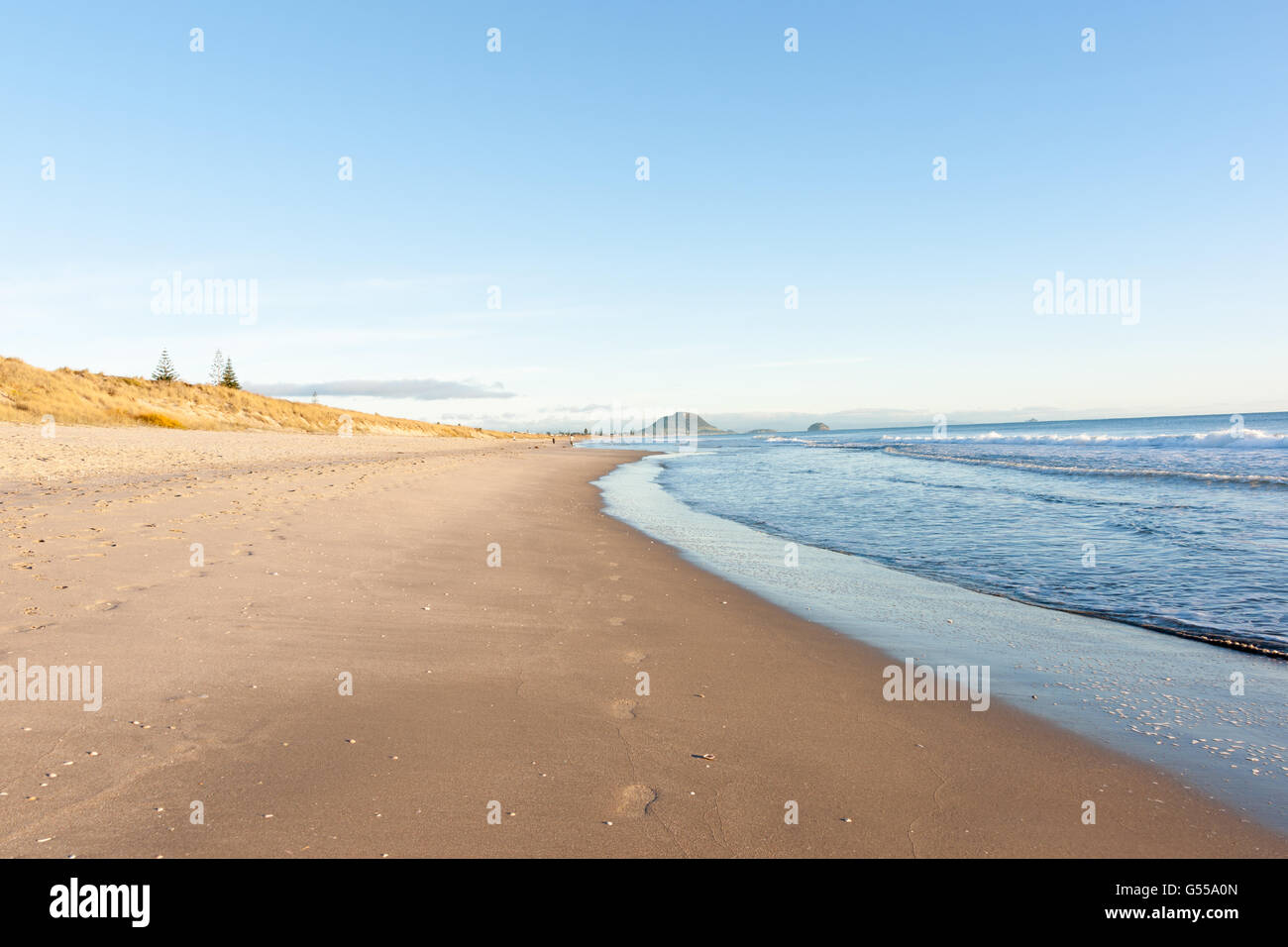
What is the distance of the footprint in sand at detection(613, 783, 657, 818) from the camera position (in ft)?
12.6

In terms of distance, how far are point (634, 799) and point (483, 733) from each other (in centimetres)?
139

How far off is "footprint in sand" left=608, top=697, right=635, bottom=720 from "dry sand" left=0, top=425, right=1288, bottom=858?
0.07m

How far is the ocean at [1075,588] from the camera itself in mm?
5441

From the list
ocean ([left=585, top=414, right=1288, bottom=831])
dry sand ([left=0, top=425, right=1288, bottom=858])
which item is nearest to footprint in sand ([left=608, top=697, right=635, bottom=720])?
dry sand ([left=0, top=425, right=1288, bottom=858])

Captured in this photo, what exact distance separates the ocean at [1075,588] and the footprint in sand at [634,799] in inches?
143

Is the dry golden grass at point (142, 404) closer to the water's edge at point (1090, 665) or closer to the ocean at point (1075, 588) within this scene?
the ocean at point (1075, 588)

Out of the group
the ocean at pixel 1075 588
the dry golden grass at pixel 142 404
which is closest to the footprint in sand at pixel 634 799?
the ocean at pixel 1075 588

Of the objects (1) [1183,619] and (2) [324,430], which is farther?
(2) [324,430]

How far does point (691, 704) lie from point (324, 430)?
7291 cm

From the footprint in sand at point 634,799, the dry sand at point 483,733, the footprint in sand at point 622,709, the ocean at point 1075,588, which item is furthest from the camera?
the ocean at point 1075,588

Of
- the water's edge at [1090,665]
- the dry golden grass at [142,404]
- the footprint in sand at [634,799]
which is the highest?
the dry golden grass at [142,404]
